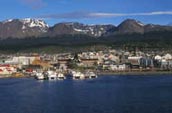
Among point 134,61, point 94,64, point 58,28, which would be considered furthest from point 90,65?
point 58,28

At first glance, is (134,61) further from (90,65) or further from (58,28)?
(58,28)

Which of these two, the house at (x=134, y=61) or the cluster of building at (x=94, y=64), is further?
the house at (x=134, y=61)

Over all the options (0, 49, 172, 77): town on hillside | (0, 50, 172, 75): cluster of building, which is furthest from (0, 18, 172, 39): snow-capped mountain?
(0, 49, 172, 77): town on hillside

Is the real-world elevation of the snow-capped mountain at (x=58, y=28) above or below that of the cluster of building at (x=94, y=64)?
above

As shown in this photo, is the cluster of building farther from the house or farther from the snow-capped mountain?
the snow-capped mountain

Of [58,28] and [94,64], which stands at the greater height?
[58,28]

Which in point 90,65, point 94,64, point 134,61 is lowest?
point 90,65

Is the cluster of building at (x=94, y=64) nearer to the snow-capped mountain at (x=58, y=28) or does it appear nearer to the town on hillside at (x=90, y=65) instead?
the town on hillside at (x=90, y=65)

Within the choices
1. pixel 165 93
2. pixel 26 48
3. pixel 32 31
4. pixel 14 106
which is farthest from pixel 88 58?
pixel 32 31

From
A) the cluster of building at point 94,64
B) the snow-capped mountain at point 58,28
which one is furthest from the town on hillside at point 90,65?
the snow-capped mountain at point 58,28

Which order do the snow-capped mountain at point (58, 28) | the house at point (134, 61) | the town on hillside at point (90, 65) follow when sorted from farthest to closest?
the snow-capped mountain at point (58, 28), the house at point (134, 61), the town on hillside at point (90, 65)

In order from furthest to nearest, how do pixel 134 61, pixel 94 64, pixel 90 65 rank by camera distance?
1. pixel 134 61
2. pixel 94 64
3. pixel 90 65
